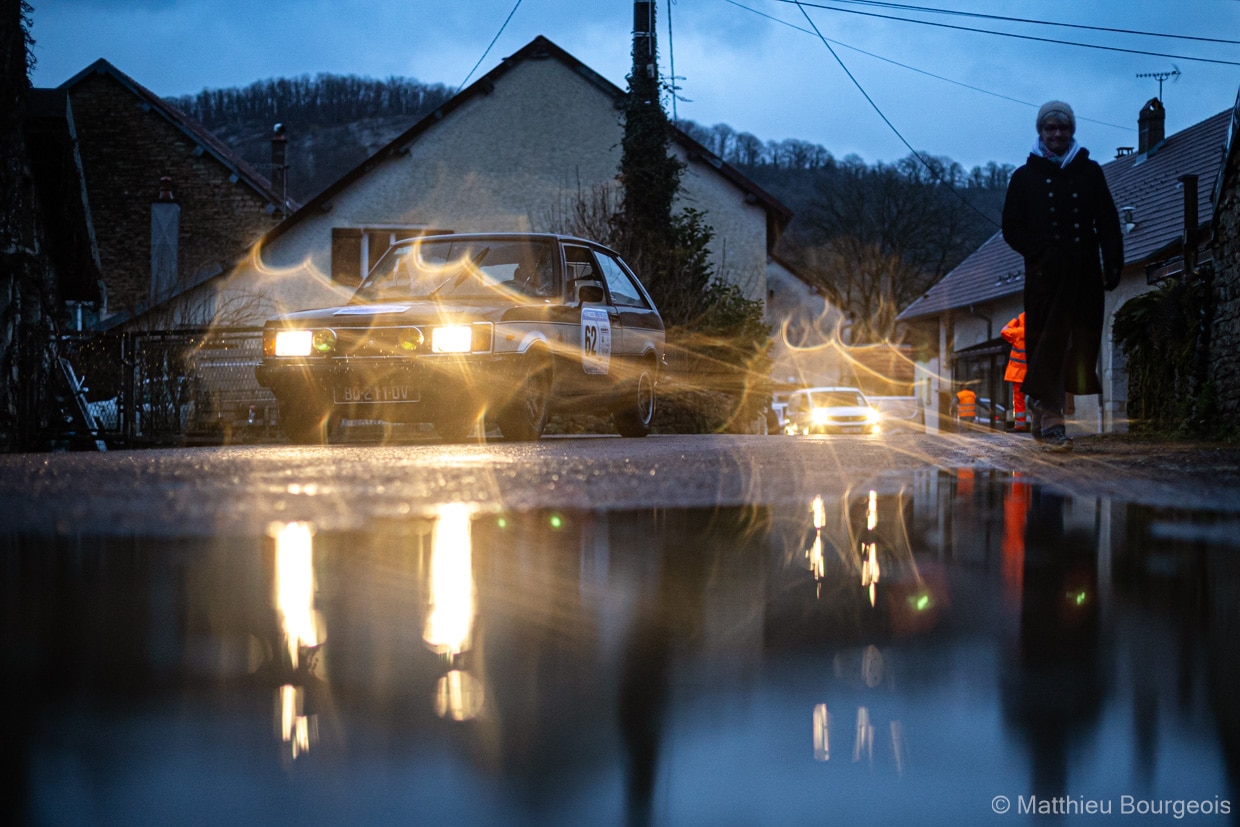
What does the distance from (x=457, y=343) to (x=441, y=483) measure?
4448 mm

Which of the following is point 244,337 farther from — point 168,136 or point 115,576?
point 168,136

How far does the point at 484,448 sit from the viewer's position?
7574 mm

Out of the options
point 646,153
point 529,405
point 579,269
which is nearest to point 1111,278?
point 529,405

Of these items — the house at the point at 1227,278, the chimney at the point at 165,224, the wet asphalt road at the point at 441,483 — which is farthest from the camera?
the chimney at the point at 165,224

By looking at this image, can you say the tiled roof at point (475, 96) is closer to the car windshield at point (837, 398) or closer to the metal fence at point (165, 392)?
the car windshield at point (837, 398)

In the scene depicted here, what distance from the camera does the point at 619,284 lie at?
37.2ft

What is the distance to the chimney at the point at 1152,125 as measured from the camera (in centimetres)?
A: 3112

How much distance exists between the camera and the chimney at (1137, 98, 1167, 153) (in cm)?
3112

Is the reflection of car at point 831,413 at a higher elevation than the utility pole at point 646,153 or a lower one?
lower

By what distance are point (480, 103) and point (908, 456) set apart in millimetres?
23197

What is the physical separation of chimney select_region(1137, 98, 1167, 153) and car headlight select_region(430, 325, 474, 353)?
2695 cm

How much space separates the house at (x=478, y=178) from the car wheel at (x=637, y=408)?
1691cm

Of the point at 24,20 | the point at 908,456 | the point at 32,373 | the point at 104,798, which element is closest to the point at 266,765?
the point at 104,798

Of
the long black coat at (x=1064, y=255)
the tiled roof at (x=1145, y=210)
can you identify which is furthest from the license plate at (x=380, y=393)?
the tiled roof at (x=1145, y=210)
